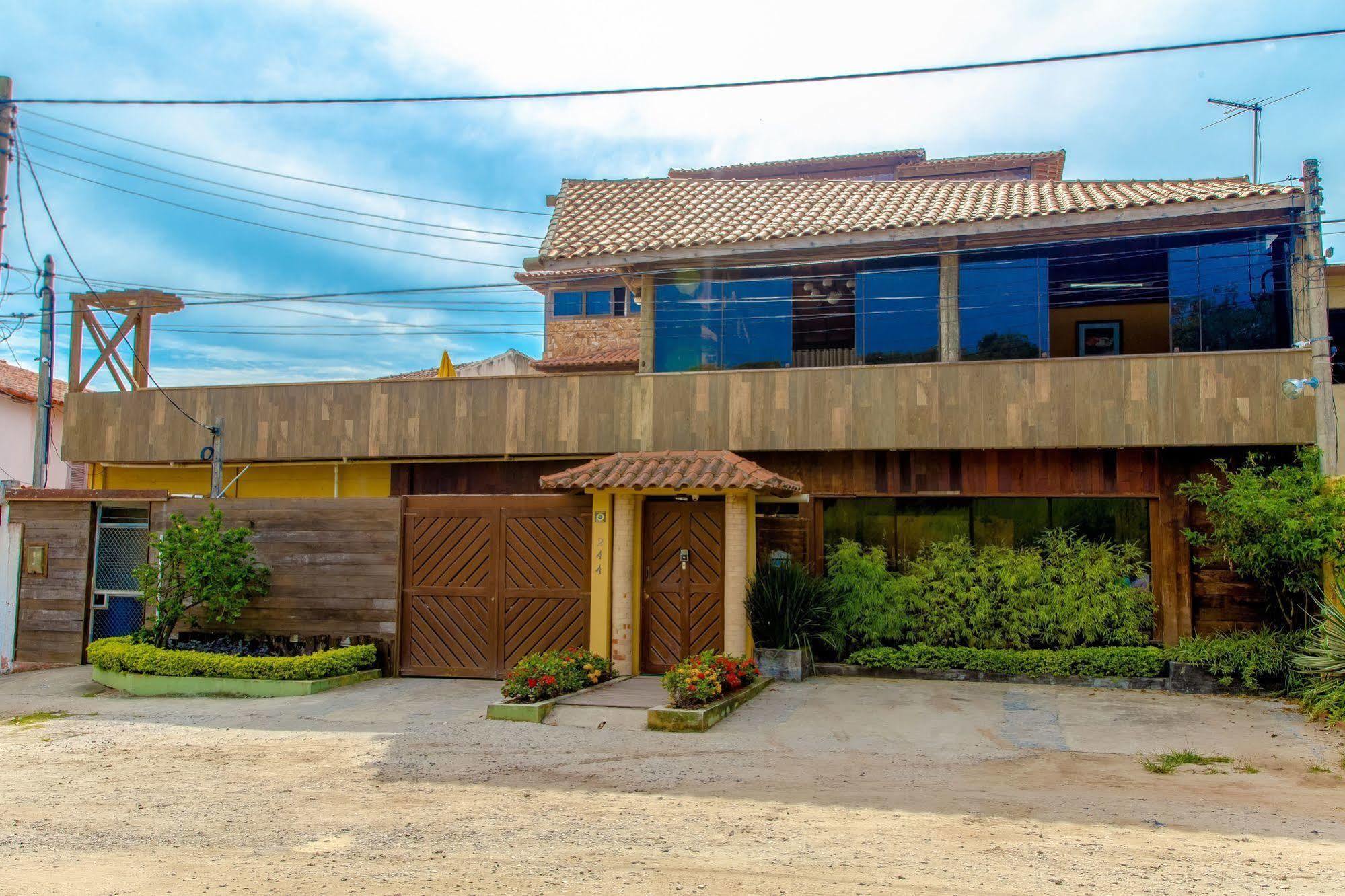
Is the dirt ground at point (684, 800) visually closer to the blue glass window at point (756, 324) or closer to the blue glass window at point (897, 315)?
the blue glass window at point (897, 315)

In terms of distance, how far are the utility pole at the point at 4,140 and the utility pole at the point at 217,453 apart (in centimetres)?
408

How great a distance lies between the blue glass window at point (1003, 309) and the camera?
15.0 metres

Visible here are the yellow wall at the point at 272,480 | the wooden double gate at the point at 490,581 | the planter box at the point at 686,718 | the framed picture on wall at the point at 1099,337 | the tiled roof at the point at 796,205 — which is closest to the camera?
the planter box at the point at 686,718

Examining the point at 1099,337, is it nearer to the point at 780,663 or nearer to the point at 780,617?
the point at 780,617

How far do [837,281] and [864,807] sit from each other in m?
10.1

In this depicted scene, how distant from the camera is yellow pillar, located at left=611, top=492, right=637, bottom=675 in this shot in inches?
524

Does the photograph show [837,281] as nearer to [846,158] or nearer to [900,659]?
[900,659]

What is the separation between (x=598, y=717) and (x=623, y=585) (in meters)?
2.71

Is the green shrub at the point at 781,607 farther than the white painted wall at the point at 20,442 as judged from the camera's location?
No

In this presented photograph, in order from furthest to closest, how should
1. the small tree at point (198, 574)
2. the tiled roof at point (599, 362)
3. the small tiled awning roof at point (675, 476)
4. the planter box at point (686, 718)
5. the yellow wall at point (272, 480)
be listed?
the tiled roof at point (599, 362), the yellow wall at point (272, 480), the small tree at point (198, 574), the small tiled awning roof at point (675, 476), the planter box at point (686, 718)

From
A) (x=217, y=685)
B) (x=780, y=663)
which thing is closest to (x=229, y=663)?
(x=217, y=685)

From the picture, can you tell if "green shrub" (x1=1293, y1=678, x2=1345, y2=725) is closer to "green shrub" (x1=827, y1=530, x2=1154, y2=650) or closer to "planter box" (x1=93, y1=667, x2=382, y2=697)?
"green shrub" (x1=827, y1=530, x2=1154, y2=650)

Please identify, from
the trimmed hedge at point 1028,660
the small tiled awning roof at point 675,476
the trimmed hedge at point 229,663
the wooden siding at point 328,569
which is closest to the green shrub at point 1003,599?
the trimmed hedge at point 1028,660

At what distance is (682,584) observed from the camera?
1365 centimetres
